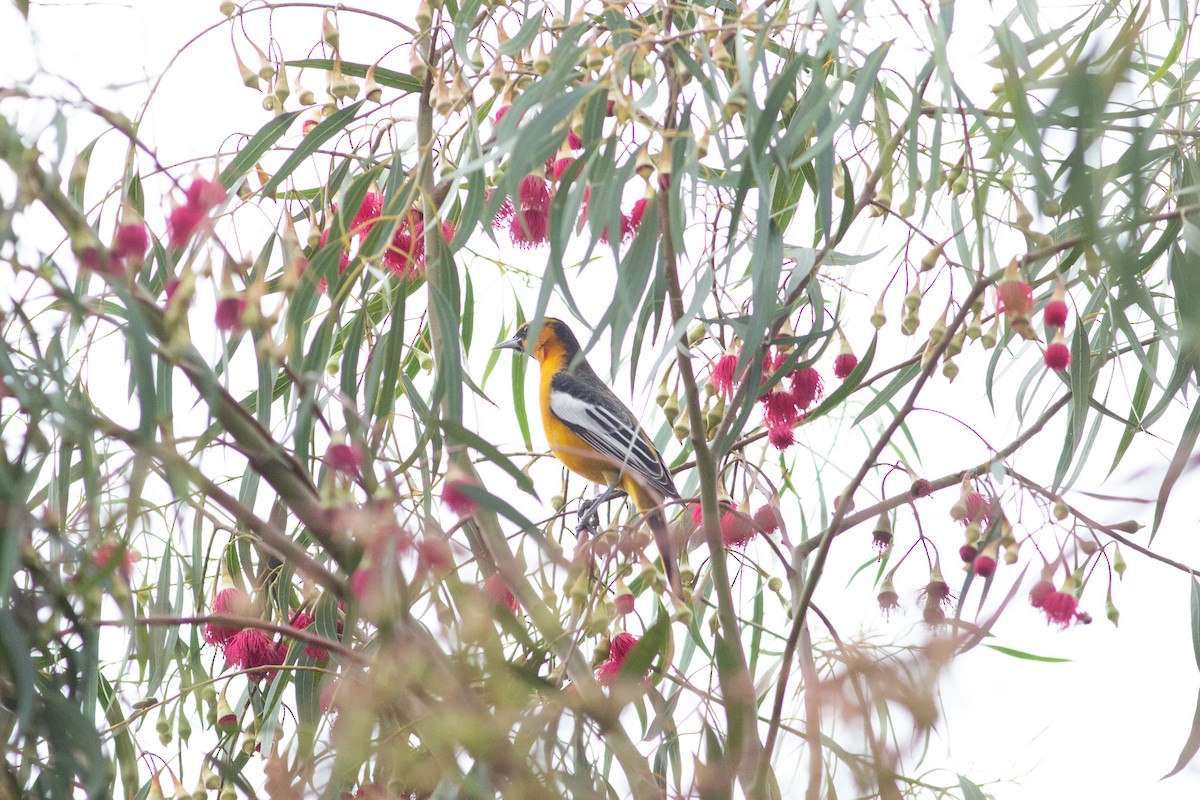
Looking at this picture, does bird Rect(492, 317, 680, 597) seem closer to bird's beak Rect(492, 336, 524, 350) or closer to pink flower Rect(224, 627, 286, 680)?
bird's beak Rect(492, 336, 524, 350)

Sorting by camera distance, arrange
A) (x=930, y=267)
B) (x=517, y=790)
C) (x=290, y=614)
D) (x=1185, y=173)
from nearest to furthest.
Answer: (x=517, y=790) → (x=930, y=267) → (x=1185, y=173) → (x=290, y=614)

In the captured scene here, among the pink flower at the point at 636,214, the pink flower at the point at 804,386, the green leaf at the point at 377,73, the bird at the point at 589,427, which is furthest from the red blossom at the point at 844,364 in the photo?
the green leaf at the point at 377,73

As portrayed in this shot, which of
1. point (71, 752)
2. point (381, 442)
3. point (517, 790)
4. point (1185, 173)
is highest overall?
point (1185, 173)

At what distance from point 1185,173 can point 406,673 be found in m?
1.32

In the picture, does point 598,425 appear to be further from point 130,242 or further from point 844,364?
point 130,242

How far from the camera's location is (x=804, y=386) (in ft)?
5.97

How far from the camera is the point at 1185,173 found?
175 cm

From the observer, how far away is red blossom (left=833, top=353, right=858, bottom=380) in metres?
1.81

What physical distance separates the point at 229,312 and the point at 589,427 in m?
2.03

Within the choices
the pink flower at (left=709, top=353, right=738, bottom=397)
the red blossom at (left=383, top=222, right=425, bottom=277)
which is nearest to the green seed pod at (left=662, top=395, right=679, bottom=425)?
the pink flower at (left=709, top=353, right=738, bottom=397)

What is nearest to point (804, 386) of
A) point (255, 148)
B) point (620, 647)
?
point (620, 647)

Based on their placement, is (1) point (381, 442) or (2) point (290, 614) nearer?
(1) point (381, 442)

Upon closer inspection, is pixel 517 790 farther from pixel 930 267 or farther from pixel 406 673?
pixel 930 267

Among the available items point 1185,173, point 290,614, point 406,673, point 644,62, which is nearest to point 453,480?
point 406,673
